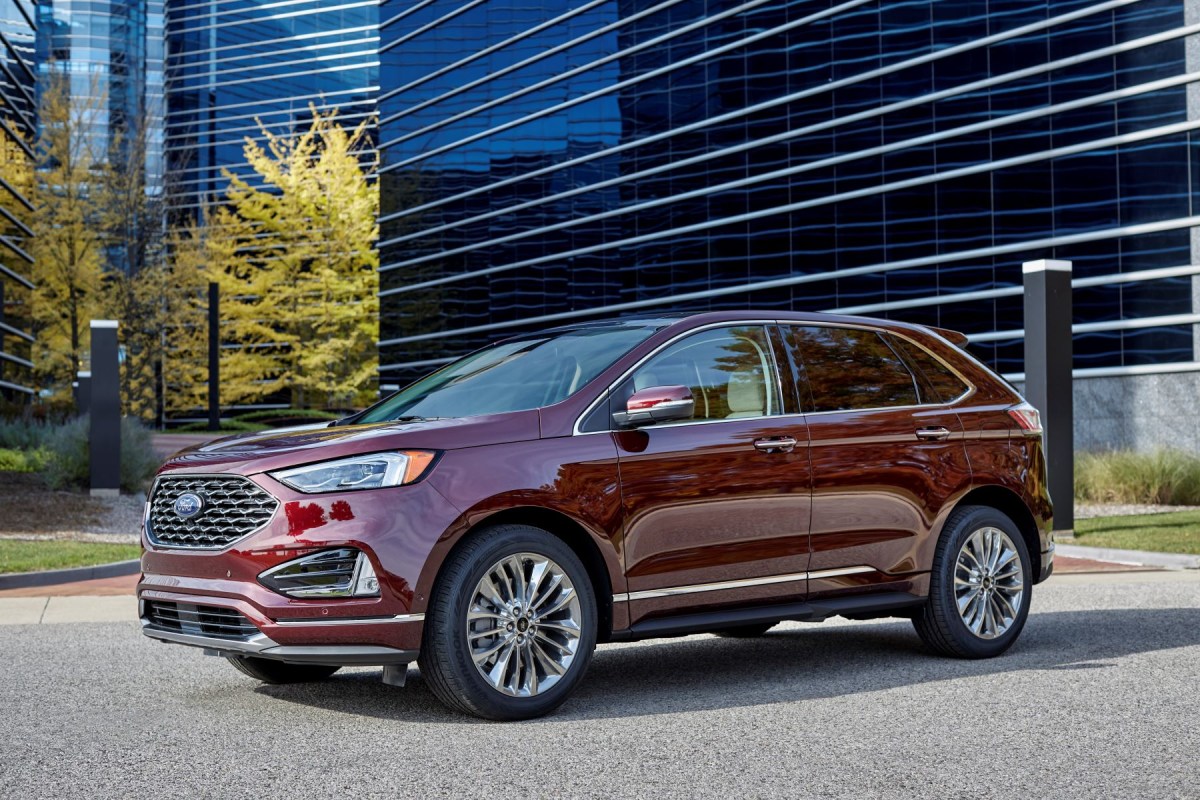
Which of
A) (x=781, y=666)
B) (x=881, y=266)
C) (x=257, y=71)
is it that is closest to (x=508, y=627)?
(x=781, y=666)

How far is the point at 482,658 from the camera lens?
588cm

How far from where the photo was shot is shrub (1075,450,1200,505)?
2034 centimetres

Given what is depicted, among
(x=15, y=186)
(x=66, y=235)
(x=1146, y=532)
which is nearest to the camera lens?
(x=1146, y=532)

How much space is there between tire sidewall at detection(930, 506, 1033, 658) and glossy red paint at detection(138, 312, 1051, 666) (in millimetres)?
114

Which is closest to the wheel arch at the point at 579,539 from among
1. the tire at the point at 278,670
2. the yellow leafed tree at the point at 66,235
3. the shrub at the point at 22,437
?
the tire at the point at 278,670

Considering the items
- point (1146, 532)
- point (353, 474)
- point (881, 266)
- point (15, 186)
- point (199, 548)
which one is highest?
point (15, 186)

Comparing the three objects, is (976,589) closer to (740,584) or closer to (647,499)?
(740,584)

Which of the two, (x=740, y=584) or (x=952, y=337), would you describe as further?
(x=952, y=337)

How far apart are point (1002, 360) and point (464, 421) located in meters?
30.5

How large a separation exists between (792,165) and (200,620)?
36116mm

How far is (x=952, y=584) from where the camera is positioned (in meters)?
7.56

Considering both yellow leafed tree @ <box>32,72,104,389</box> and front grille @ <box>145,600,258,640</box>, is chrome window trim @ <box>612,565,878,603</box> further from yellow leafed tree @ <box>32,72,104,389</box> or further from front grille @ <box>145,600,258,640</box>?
yellow leafed tree @ <box>32,72,104,389</box>

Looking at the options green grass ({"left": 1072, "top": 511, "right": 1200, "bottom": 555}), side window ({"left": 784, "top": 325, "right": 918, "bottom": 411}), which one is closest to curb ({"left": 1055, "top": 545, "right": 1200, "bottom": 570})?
green grass ({"left": 1072, "top": 511, "right": 1200, "bottom": 555})

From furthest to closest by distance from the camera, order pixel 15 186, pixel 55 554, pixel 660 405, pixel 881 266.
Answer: pixel 15 186, pixel 881 266, pixel 55 554, pixel 660 405
